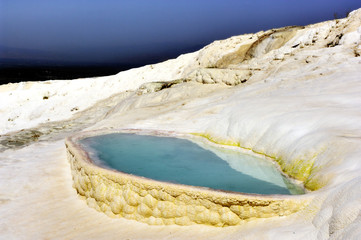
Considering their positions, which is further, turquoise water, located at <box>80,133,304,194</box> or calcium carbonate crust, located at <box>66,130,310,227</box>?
turquoise water, located at <box>80,133,304,194</box>

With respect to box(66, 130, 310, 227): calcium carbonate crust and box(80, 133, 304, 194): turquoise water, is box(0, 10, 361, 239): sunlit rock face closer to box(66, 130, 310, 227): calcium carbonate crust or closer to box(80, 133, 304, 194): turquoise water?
box(66, 130, 310, 227): calcium carbonate crust

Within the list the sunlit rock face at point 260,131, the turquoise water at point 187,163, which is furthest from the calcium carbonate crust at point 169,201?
the turquoise water at point 187,163

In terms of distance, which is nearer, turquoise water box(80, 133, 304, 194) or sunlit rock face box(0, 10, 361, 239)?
sunlit rock face box(0, 10, 361, 239)

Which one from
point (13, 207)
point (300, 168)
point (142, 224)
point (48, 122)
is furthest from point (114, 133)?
point (48, 122)

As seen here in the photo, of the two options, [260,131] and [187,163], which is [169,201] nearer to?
[187,163]

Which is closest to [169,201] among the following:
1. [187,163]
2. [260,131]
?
[187,163]

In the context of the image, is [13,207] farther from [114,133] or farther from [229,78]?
[229,78]

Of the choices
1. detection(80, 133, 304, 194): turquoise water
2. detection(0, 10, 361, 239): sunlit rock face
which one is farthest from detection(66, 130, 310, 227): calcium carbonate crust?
detection(80, 133, 304, 194): turquoise water
